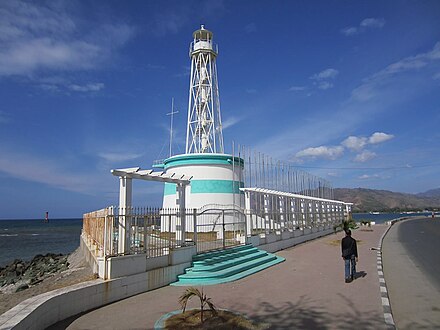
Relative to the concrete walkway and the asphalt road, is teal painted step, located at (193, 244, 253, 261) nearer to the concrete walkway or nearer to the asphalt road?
the concrete walkway

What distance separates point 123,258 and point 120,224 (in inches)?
36.5

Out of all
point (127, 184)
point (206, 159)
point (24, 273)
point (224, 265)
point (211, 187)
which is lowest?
point (24, 273)

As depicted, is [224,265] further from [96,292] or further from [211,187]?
[211,187]

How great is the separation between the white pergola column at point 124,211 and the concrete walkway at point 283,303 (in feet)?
4.80

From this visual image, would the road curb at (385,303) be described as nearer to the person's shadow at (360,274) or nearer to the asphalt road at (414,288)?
the asphalt road at (414,288)

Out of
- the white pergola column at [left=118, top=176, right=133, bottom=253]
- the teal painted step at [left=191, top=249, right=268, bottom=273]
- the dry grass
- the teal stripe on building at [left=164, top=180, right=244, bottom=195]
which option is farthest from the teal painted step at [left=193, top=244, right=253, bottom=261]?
the teal stripe on building at [left=164, top=180, right=244, bottom=195]

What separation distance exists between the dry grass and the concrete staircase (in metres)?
3.66

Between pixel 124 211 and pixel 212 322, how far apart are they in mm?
4599

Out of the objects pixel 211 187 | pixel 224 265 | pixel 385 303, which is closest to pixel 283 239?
pixel 211 187

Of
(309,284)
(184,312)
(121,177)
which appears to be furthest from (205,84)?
(184,312)

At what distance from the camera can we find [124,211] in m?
9.76

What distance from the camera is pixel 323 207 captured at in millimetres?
33750

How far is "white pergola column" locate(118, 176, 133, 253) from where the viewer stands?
9391 mm

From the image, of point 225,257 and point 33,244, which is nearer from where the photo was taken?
point 225,257
